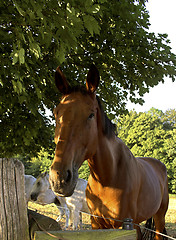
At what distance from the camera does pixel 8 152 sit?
8.04 metres

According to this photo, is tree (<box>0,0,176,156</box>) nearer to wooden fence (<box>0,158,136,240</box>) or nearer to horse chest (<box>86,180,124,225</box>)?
horse chest (<box>86,180,124,225</box>)

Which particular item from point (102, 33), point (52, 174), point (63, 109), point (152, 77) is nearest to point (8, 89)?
point (102, 33)

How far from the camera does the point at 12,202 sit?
4.42ft

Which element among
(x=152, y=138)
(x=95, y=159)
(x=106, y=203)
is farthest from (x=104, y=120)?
(x=152, y=138)

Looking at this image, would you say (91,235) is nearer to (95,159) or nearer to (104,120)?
(95,159)

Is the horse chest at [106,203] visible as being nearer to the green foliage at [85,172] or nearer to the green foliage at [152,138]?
the green foliage at [85,172]

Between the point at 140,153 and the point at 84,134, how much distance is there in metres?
22.8

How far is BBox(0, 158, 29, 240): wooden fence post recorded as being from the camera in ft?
4.33

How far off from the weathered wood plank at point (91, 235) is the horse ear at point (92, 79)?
4.28ft

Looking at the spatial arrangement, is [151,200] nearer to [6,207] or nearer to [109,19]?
[6,207]

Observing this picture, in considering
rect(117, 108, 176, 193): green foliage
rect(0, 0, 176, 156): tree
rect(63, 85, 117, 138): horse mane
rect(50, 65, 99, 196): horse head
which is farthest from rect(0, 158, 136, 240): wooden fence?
rect(117, 108, 176, 193): green foliage

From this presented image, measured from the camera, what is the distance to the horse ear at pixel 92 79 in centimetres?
226

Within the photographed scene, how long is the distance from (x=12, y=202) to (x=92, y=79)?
1339 mm

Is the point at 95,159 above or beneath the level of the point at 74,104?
beneath
